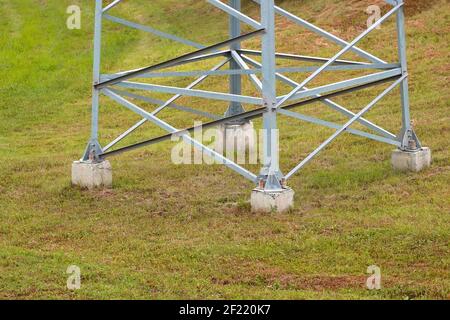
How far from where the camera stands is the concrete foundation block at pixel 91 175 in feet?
48.4

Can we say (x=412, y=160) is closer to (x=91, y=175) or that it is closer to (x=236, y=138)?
(x=236, y=138)

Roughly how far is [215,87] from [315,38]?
4.81 meters

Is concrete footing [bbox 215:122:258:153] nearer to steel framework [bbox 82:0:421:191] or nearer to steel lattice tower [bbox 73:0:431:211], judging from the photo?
steel lattice tower [bbox 73:0:431:211]

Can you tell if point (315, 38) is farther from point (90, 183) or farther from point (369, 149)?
point (90, 183)

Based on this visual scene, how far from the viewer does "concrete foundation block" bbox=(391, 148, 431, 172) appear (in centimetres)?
1446

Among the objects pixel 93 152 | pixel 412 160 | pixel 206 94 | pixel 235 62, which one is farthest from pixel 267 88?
pixel 235 62

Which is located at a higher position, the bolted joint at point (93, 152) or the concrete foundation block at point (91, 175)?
the bolted joint at point (93, 152)

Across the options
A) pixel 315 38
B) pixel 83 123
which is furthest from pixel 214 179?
pixel 315 38

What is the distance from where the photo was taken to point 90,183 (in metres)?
14.8

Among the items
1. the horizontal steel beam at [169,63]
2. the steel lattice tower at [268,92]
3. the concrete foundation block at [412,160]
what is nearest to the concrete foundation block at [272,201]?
the steel lattice tower at [268,92]

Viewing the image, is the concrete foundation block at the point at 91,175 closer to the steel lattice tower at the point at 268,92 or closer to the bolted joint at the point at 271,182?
the steel lattice tower at the point at 268,92

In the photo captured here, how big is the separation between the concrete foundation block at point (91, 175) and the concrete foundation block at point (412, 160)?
5254 millimetres

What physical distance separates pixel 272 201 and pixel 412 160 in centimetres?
345

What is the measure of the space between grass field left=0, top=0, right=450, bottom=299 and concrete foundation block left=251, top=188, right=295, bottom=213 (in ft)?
0.55
